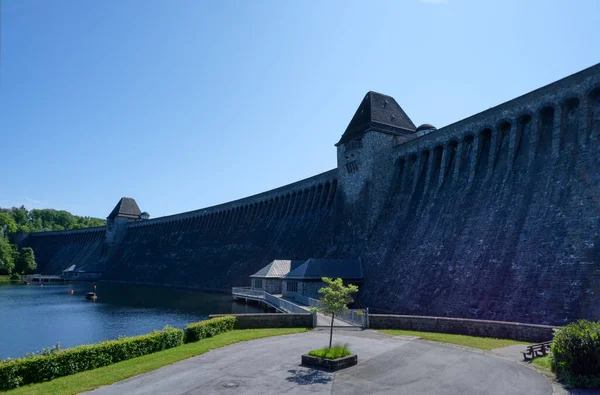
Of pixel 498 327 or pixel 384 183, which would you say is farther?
pixel 384 183

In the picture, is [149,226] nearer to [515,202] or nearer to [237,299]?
[237,299]

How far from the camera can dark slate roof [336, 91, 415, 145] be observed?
4325cm

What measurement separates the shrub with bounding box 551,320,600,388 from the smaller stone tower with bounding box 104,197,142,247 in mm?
112746

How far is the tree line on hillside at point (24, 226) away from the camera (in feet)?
350

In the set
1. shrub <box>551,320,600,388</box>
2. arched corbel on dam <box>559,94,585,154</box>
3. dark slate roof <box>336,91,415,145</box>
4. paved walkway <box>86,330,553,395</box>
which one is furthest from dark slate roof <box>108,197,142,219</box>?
shrub <box>551,320,600,388</box>

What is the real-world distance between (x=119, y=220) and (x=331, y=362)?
109m

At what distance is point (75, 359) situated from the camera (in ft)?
55.4

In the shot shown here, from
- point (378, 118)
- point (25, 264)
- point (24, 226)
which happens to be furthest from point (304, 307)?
point (24, 226)

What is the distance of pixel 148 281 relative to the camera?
3396 inches

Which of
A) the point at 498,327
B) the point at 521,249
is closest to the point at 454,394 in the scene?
the point at 498,327

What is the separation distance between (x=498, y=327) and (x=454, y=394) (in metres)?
9.53

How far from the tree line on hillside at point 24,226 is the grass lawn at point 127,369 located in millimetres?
106889

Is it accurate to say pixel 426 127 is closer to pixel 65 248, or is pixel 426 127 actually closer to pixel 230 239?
pixel 230 239

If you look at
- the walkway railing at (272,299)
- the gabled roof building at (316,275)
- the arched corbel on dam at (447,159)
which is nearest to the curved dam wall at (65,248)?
the walkway railing at (272,299)
